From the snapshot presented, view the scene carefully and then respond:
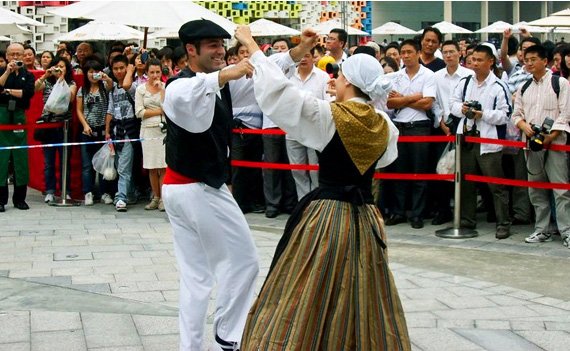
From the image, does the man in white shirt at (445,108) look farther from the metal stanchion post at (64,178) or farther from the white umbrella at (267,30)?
the white umbrella at (267,30)

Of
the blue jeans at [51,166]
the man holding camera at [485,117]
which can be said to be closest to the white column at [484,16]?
the blue jeans at [51,166]

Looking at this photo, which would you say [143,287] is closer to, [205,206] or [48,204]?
[205,206]

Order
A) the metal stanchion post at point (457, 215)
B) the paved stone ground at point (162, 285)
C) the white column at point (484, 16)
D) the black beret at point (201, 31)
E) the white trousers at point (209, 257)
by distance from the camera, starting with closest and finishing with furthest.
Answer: the black beret at point (201, 31) → the white trousers at point (209, 257) → the paved stone ground at point (162, 285) → the metal stanchion post at point (457, 215) → the white column at point (484, 16)

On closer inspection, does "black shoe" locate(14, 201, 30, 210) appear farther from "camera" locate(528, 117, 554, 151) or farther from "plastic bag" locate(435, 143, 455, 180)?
"camera" locate(528, 117, 554, 151)

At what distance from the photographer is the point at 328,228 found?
4.51 m

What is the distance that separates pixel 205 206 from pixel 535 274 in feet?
12.1

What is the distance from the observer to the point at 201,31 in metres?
5.06

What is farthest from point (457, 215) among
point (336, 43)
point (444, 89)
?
point (336, 43)

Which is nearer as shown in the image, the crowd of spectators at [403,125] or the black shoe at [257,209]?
the crowd of spectators at [403,125]

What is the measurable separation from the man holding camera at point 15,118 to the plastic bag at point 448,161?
4.76m

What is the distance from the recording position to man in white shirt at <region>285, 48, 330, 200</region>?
10.3 meters

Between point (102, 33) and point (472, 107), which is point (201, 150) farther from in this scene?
point (102, 33)

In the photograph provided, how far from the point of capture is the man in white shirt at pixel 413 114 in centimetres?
995

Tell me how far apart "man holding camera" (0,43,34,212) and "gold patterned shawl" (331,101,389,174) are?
6.87m
